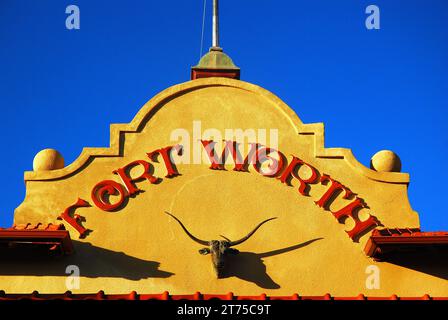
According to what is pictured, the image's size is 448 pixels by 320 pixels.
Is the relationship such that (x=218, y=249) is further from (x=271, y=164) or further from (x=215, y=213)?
(x=271, y=164)

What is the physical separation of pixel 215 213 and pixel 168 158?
6.36 ft

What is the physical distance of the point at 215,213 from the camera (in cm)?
2377

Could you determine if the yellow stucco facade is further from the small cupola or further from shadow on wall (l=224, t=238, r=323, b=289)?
the small cupola

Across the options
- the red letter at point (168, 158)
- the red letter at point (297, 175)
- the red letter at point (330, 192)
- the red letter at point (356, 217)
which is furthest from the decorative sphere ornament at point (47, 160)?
the red letter at point (356, 217)

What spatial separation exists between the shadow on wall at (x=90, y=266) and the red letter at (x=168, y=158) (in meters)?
2.47

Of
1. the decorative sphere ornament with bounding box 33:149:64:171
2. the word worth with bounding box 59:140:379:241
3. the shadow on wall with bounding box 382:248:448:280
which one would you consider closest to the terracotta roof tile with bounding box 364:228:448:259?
the shadow on wall with bounding box 382:248:448:280

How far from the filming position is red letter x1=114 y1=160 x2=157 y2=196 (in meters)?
24.1

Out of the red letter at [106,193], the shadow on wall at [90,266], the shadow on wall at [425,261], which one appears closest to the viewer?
the shadow on wall at [90,266]

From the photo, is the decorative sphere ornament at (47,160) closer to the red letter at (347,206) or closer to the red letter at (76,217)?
the red letter at (76,217)

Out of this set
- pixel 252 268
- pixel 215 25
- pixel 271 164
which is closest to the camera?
pixel 252 268

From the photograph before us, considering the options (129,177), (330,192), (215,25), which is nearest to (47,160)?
(129,177)

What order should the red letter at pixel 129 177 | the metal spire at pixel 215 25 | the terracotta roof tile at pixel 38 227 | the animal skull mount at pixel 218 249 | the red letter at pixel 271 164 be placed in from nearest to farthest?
the terracotta roof tile at pixel 38 227
the animal skull mount at pixel 218 249
the red letter at pixel 129 177
the red letter at pixel 271 164
the metal spire at pixel 215 25

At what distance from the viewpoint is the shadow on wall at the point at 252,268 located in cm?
2302

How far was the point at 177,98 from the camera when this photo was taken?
993 inches
